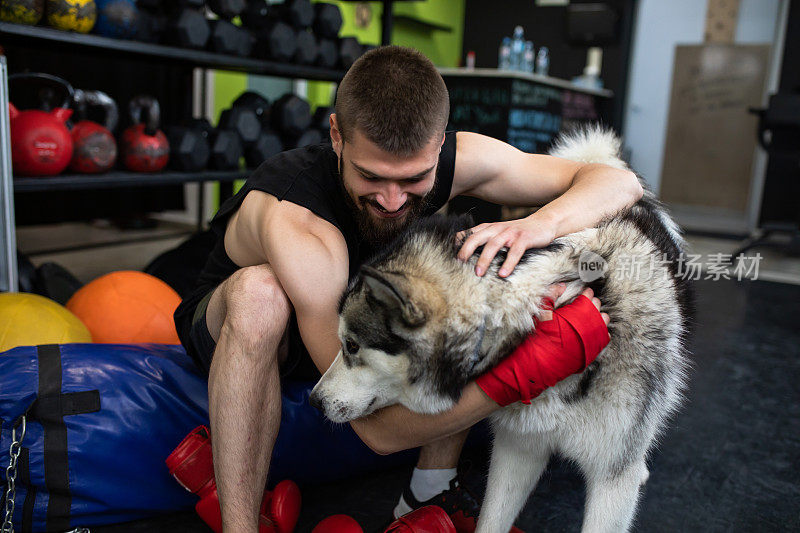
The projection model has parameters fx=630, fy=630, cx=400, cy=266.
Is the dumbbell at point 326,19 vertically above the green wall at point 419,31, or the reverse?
the green wall at point 419,31

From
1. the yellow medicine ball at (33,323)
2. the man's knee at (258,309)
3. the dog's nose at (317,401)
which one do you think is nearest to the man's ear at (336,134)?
the man's knee at (258,309)

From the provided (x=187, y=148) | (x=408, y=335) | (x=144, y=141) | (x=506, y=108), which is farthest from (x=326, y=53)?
(x=408, y=335)

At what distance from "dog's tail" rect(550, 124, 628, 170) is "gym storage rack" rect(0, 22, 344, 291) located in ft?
6.38

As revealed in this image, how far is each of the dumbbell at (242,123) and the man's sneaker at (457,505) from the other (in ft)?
8.06

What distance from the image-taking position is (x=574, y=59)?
872cm

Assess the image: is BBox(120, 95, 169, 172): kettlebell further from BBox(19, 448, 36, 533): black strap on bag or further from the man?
BBox(19, 448, 36, 533): black strap on bag

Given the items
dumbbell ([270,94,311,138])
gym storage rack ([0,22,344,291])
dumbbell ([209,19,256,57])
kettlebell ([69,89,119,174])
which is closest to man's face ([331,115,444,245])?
gym storage rack ([0,22,344,291])

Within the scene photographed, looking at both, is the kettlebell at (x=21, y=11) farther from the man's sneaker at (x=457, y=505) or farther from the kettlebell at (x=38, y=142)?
the man's sneaker at (x=457, y=505)

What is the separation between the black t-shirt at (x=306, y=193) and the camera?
1589mm

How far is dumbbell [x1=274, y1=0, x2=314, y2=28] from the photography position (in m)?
3.56

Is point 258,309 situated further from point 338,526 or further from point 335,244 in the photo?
point 338,526

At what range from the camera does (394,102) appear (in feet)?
4.55

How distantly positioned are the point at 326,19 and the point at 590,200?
2727 millimetres

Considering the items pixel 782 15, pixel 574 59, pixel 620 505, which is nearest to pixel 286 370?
pixel 620 505
